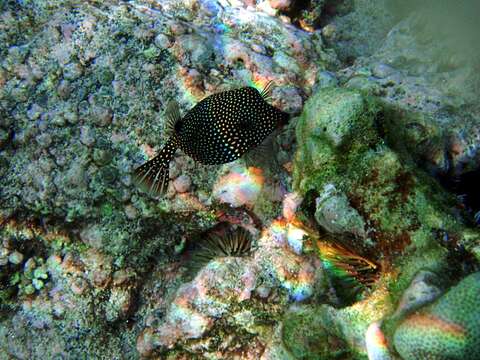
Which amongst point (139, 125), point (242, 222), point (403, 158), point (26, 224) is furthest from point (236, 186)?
point (26, 224)

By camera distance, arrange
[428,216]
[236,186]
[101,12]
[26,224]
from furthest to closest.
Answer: [101,12], [26,224], [236,186], [428,216]

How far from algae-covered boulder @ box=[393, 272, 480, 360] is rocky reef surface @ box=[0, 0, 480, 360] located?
0.83ft

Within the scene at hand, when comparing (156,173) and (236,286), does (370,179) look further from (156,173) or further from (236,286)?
(156,173)

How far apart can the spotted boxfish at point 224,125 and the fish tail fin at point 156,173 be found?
168 mm

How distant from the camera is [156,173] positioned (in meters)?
3.47

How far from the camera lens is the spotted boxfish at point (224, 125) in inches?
125

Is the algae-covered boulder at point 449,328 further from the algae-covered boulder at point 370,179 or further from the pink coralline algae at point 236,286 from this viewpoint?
the pink coralline algae at point 236,286

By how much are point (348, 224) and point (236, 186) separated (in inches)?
51.6

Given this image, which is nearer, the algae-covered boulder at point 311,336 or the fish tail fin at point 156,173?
the algae-covered boulder at point 311,336

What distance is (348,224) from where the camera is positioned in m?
2.57

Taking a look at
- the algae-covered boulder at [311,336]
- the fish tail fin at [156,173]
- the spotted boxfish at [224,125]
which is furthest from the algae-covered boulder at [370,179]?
the fish tail fin at [156,173]

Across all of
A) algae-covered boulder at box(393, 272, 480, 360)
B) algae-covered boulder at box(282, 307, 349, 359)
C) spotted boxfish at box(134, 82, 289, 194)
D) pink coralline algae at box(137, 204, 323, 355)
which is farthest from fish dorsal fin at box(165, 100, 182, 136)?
algae-covered boulder at box(393, 272, 480, 360)

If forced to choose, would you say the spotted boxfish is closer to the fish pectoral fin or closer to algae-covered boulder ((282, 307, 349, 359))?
the fish pectoral fin

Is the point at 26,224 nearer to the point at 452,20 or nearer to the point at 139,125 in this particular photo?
the point at 139,125
